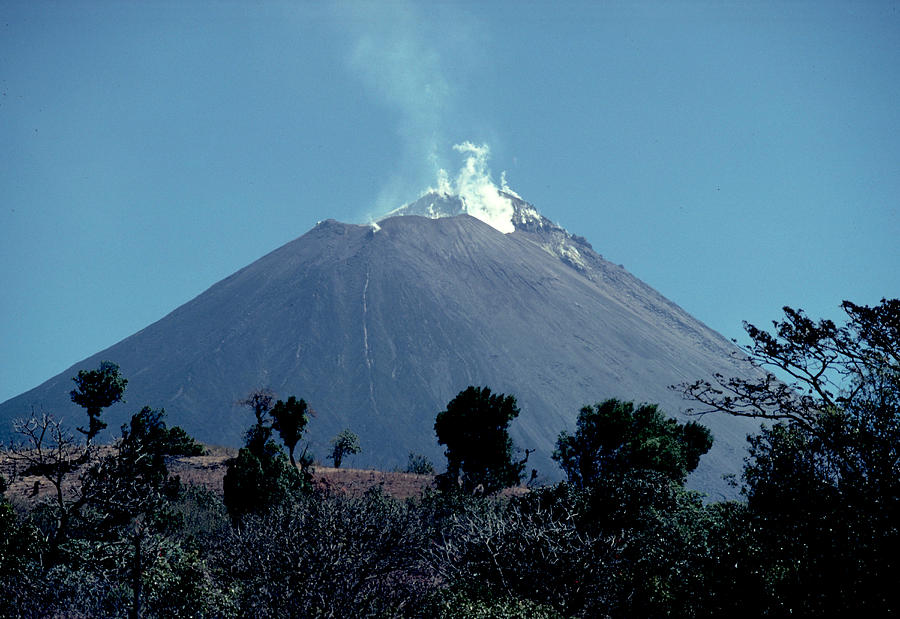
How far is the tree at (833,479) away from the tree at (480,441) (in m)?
34.3

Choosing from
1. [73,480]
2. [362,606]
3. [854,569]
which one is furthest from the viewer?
[73,480]

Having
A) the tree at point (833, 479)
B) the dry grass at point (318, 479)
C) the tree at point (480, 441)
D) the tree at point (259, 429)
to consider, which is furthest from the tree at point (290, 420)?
the tree at point (833, 479)

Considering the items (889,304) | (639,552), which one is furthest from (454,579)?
(889,304)

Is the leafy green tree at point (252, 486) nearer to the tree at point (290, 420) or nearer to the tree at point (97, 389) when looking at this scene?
the tree at point (97, 389)

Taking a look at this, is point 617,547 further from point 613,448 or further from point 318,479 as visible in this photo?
point 318,479

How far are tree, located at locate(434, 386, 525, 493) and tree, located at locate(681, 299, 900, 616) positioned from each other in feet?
113

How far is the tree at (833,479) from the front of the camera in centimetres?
1353

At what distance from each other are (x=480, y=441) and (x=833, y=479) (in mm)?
40486

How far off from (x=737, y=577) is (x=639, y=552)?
9.14m

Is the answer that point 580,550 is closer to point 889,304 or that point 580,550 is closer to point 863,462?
point 863,462

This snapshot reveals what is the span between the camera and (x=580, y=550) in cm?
2306

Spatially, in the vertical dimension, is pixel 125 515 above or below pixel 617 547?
above

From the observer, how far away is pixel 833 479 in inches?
657

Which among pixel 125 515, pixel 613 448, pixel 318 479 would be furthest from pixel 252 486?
pixel 613 448
